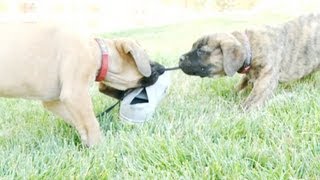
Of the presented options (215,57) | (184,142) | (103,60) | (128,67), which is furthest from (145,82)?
(184,142)

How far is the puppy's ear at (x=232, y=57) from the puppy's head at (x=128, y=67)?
19.6 inches

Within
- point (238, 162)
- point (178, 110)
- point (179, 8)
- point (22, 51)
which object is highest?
point (22, 51)

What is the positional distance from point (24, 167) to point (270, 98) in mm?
2081

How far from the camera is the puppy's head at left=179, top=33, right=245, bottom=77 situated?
4234 millimetres

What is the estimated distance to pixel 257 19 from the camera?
351 inches

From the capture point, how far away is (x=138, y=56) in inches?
156

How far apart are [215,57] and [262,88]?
0.43m

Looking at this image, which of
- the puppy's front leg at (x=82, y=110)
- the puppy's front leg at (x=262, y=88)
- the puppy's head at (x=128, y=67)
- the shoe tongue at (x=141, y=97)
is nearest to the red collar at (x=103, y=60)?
the puppy's head at (x=128, y=67)

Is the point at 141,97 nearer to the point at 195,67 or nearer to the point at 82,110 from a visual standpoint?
the point at 195,67

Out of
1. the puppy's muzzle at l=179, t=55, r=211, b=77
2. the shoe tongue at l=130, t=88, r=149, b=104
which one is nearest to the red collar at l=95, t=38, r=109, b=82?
the shoe tongue at l=130, t=88, r=149, b=104

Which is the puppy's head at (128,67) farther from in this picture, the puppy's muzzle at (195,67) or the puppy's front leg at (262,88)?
the puppy's front leg at (262,88)

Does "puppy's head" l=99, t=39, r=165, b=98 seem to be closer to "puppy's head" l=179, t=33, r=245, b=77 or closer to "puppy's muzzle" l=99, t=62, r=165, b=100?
"puppy's muzzle" l=99, t=62, r=165, b=100

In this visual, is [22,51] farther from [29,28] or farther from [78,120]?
[78,120]

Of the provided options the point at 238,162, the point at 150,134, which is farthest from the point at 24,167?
the point at 238,162
